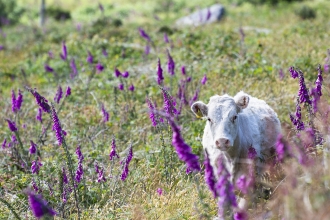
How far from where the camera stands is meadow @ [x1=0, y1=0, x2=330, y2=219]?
479 centimetres

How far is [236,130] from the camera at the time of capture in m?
5.24

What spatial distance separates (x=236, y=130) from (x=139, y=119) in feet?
10.4

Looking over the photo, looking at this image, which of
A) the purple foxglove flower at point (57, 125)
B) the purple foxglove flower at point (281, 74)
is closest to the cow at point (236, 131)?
the purple foxglove flower at point (57, 125)

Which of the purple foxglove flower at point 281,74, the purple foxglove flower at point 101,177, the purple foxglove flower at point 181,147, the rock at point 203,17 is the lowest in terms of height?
the rock at point 203,17

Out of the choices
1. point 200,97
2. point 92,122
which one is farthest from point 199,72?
point 92,122

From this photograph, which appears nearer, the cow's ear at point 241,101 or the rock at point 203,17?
the cow's ear at point 241,101

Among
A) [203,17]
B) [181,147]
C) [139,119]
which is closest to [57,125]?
[181,147]

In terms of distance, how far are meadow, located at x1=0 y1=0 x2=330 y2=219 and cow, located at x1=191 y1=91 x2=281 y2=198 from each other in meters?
0.29

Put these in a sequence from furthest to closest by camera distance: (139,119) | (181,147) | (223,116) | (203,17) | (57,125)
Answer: (203,17), (139,119), (223,116), (57,125), (181,147)

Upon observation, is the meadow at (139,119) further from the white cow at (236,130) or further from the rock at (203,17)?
the rock at (203,17)

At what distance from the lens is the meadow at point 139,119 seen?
4.79m

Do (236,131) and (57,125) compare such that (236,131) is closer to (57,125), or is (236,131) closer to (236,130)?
(236,130)

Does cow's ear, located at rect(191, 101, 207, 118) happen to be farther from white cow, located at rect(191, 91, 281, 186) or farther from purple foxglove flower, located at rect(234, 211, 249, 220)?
purple foxglove flower, located at rect(234, 211, 249, 220)

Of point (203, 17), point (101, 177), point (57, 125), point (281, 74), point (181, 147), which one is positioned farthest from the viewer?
point (203, 17)
